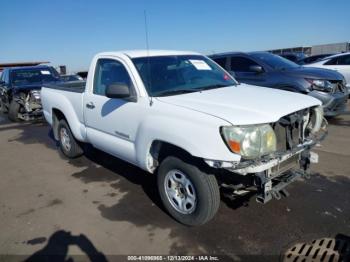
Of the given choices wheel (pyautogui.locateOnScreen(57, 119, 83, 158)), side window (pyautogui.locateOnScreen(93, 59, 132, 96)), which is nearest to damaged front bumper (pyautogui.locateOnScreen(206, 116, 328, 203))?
side window (pyautogui.locateOnScreen(93, 59, 132, 96))

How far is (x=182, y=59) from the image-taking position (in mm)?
4555

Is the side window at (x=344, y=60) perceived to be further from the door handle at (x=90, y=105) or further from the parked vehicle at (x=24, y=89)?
the parked vehicle at (x=24, y=89)

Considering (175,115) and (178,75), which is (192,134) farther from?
(178,75)

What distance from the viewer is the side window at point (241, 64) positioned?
7.99 m

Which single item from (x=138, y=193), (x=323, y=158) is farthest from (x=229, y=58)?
(x=138, y=193)

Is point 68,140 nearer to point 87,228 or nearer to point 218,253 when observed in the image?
point 87,228

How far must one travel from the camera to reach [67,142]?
19.7 ft

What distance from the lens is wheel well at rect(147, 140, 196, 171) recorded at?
10.9 feet

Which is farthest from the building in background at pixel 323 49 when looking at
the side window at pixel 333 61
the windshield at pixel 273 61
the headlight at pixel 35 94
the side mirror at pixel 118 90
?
the side mirror at pixel 118 90

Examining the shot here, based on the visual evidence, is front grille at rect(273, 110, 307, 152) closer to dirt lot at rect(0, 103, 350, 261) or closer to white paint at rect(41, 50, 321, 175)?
white paint at rect(41, 50, 321, 175)

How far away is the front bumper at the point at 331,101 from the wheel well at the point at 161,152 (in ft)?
15.2

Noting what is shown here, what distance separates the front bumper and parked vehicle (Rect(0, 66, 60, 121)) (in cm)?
815

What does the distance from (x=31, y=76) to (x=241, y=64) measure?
741 cm

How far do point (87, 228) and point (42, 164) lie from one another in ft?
9.32
